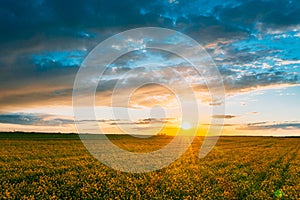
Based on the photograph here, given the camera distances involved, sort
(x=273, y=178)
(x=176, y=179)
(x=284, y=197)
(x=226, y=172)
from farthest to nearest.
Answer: (x=226, y=172) → (x=273, y=178) → (x=176, y=179) → (x=284, y=197)

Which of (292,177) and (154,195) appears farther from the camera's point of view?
(292,177)

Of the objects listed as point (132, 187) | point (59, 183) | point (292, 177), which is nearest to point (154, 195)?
point (132, 187)

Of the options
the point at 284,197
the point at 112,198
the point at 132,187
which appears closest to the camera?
the point at 112,198

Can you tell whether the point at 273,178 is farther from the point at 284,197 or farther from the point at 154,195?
the point at 154,195

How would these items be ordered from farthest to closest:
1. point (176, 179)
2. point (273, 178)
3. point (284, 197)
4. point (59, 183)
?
1. point (273, 178)
2. point (176, 179)
3. point (59, 183)
4. point (284, 197)

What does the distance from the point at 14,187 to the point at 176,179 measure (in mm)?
9091

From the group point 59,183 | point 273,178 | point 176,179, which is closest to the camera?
point 59,183

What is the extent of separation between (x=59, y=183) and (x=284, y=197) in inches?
462

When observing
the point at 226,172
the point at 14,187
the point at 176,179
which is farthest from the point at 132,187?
the point at 226,172

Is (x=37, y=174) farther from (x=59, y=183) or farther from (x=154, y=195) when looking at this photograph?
(x=154, y=195)

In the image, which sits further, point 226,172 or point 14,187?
point 226,172

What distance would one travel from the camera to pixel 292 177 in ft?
69.9

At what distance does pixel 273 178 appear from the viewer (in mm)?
20391

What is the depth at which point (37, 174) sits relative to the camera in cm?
2044
